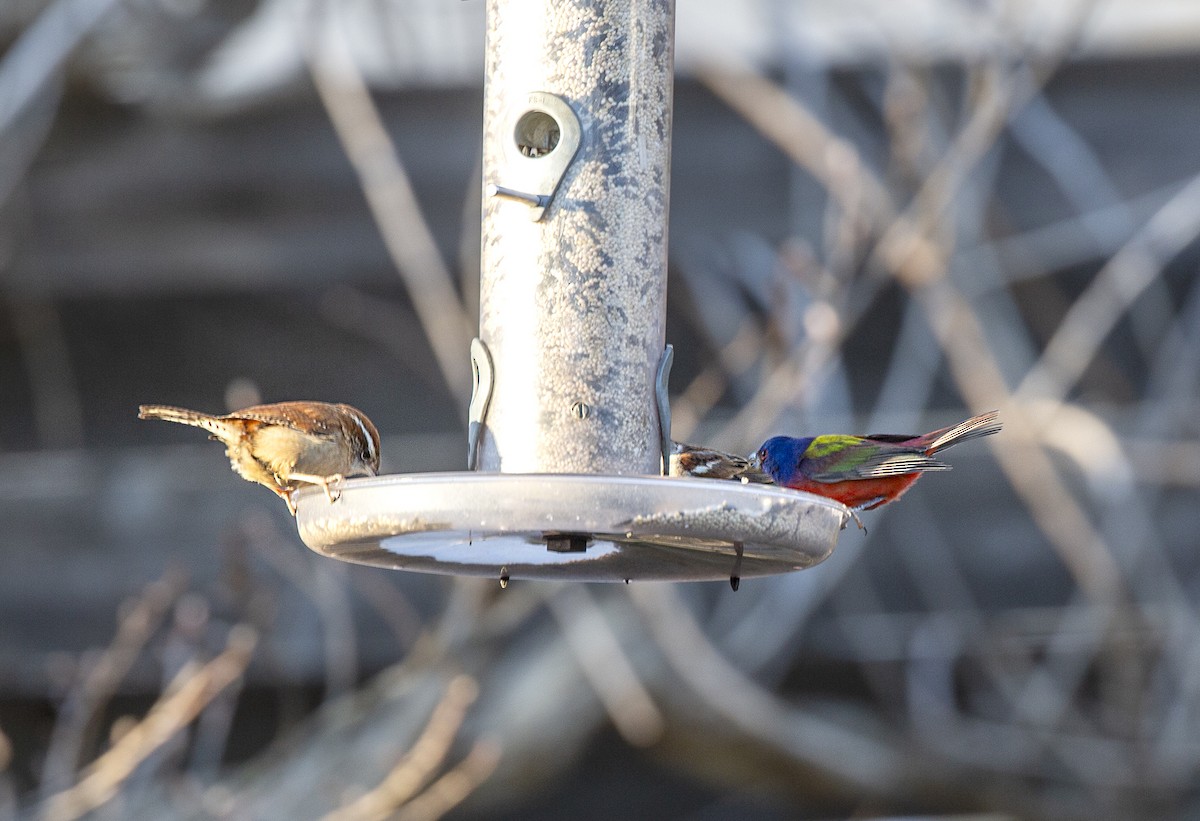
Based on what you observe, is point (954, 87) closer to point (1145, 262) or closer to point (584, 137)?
point (1145, 262)

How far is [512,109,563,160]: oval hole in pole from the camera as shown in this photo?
4633 mm

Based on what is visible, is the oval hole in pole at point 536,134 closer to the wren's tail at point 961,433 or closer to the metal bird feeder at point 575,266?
the metal bird feeder at point 575,266

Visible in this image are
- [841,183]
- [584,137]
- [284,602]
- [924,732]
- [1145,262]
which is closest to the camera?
[584,137]

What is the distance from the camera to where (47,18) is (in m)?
7.75

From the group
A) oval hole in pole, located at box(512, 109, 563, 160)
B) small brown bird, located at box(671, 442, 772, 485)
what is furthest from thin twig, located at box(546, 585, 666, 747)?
oval hole in pole, located at box(512, 109, 563, 160)

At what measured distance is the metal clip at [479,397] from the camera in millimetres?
4500

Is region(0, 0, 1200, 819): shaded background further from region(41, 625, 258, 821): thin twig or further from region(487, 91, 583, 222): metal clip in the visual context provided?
region(487, 91, 583, 222): metal clip

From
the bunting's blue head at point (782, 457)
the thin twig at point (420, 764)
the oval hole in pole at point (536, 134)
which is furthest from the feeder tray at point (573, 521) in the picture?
the thin twig at point (420, 764)

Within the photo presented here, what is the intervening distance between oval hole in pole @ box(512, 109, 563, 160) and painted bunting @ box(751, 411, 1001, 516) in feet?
4.87

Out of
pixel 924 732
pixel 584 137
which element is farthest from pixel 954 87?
pixel 584 137

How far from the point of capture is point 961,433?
530 cm

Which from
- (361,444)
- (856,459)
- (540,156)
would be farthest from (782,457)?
(540,156)

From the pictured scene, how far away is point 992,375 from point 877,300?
2.63 metres

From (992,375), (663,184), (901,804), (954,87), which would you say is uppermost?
A: (954,87)
